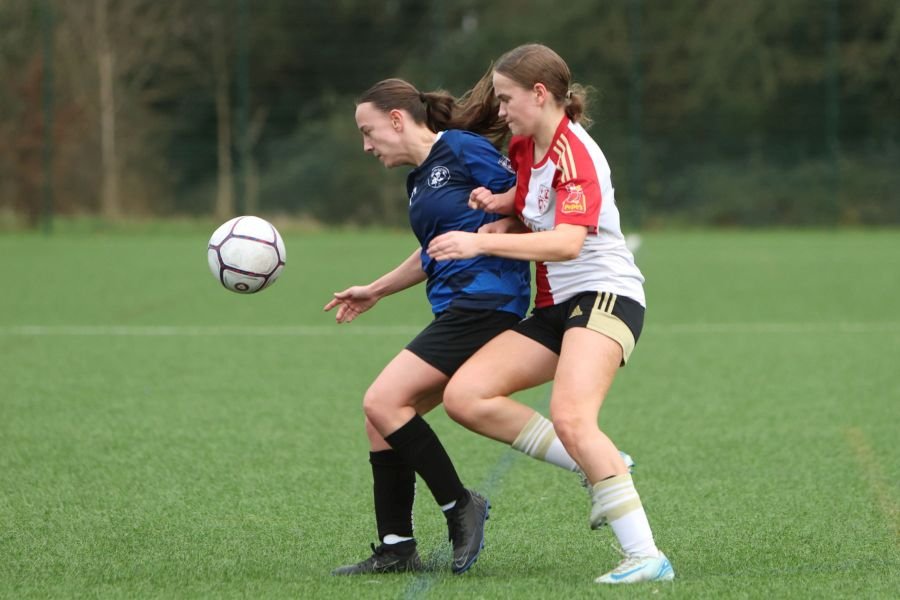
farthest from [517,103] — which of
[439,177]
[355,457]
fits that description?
[355,457]

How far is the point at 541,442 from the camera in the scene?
14.6 feet

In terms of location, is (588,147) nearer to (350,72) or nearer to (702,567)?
(702,567)

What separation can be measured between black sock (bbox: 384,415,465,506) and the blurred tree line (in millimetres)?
17817

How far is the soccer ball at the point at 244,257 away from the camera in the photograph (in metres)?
4.75

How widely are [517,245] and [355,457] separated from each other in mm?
2435

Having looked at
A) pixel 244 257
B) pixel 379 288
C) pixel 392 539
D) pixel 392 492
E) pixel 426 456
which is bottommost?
pixel 392 539

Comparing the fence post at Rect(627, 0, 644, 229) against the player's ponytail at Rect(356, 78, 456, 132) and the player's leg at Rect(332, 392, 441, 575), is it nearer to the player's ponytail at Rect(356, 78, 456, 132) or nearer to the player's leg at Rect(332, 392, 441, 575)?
the player's ponytail at Rect(356, 78, 456, 132)

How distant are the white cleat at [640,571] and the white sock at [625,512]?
0.02m

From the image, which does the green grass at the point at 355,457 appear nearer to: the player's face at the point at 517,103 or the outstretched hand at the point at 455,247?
the outstretched hand at the point at 455,247

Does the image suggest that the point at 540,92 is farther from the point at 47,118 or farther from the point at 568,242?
the point at 47,118

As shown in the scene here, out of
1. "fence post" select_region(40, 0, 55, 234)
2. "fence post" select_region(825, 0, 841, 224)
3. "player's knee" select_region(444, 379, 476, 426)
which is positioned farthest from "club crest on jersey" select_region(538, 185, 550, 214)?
"fence post" select_region(825, 0, 841, 224)

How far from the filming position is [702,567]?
432 centimetres

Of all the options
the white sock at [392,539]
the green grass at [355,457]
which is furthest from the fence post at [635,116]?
the white sock at [392,539]

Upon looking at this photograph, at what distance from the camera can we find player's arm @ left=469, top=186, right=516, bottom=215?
426 cm
